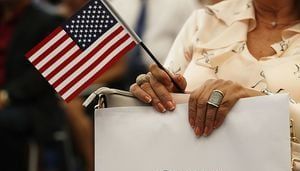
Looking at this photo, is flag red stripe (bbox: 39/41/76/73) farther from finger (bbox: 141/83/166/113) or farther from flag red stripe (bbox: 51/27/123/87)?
finger (bbox: 141/83/166/113)

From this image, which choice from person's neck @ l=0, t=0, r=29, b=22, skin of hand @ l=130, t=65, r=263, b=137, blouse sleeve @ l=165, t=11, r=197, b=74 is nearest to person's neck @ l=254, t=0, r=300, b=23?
blouse sleeve @ l=165, t=11, r=197, b=74

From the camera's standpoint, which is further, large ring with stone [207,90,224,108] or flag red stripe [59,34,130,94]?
→ flag red stripe [59,34,130,94]

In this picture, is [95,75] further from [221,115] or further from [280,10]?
[280,10]

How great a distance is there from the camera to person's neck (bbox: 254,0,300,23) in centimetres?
284

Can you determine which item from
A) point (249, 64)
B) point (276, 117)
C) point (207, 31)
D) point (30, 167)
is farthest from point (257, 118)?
point (30, 167)

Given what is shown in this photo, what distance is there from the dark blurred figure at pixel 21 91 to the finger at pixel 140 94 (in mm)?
2687

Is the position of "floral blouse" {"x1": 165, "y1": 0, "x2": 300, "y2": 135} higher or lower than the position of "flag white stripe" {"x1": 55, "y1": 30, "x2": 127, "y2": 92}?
lower

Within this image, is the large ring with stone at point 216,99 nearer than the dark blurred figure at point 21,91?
Yes

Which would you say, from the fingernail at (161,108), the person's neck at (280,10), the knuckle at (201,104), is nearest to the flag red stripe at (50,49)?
the fingernail at (161,108)

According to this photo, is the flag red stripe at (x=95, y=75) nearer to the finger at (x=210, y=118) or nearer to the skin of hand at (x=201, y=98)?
the skin of hand at (x=201, y=98)

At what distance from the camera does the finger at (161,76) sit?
2561mm

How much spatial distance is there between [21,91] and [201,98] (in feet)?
9.55

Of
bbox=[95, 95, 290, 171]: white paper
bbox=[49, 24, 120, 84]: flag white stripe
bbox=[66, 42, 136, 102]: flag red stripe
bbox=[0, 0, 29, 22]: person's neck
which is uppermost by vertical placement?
bbox=[49, 24, 120, 84]: flag white stripe

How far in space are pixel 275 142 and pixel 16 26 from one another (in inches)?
125
